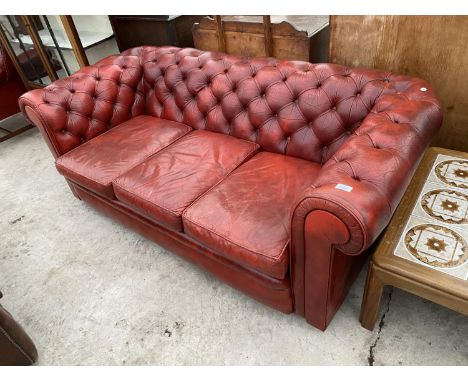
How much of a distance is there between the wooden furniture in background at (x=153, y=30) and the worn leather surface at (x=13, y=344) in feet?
6.93

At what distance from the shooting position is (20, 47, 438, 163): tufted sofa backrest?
1.57 m

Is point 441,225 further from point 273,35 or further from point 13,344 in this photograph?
point 13,344

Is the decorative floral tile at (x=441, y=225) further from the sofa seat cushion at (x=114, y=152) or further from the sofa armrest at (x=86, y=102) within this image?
the sofa armrest at (x=86, y=102)

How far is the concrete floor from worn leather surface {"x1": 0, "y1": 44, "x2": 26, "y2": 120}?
158 centimetres

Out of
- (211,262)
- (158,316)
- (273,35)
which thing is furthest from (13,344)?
(273,35)

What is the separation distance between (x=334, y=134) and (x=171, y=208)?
83cm

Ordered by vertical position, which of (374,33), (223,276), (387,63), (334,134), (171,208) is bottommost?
(223,276)

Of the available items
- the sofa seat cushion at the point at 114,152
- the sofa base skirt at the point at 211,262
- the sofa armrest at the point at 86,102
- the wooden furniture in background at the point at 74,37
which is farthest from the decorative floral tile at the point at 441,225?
the wooden furniture in background at the point at 74,37

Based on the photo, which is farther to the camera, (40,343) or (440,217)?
(40,343)

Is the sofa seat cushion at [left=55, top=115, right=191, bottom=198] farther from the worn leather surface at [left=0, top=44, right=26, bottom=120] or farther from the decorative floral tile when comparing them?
the worn leather surface at [left=0, top=44, right=26, bottom=120]

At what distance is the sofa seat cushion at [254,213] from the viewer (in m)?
1.29

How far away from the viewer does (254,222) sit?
1.38 metres

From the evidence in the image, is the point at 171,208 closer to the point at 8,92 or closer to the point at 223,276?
the point at 223,276
